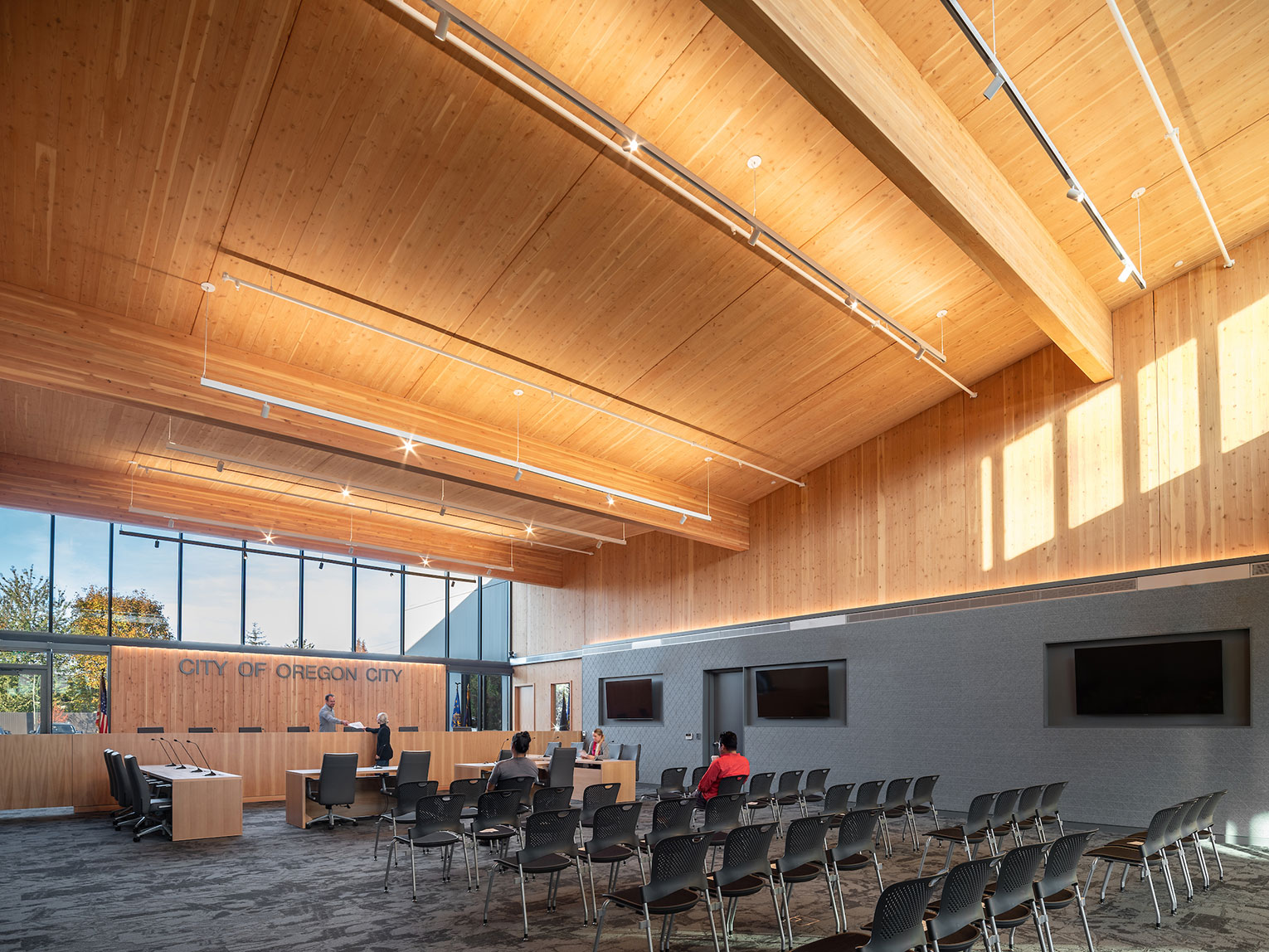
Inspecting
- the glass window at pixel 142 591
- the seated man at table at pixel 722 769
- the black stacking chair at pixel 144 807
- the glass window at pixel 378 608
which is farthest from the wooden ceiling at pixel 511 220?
the glass window at pixel 378 608

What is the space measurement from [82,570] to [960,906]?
53.2ft

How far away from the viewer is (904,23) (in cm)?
675

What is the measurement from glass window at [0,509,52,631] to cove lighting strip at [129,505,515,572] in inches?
90.9

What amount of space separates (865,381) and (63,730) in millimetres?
14673

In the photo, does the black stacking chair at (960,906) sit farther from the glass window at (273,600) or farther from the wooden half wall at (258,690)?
the glass window at (273,600)

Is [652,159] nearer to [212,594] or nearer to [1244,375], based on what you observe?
[1244,375]

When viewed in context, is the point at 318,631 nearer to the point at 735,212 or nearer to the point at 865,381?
the point at 865,381

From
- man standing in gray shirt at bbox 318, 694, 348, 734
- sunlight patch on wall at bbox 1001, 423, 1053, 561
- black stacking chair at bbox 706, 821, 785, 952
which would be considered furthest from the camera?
man standing in gray shirt at bbox 318, 694, 348, 734

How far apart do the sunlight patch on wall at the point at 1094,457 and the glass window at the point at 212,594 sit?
49.6ft

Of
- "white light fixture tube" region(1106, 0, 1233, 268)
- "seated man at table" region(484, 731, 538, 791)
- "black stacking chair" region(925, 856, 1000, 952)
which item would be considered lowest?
"seated man at table" region(484, 731, 538, 791)

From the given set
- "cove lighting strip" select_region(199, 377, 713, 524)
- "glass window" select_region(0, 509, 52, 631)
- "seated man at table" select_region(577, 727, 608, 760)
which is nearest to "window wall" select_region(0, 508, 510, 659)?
"glass window" select_region(0, 509, 52, 631)

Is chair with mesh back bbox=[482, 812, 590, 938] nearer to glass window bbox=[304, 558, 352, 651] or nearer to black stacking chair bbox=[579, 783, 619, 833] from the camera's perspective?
black stacking chair bbox=[579, 783, 619, 833]

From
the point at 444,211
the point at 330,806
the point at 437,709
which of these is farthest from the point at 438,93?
the point at 437,709

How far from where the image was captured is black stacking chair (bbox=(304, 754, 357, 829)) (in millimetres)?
10375
